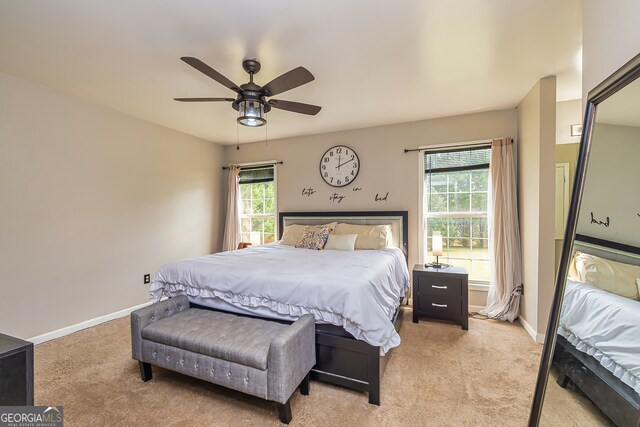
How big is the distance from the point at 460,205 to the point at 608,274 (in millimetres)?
2582

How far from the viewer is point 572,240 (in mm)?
1318

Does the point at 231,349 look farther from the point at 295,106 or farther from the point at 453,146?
the point at 453,146

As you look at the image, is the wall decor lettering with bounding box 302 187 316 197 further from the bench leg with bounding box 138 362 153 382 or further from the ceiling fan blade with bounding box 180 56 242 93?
the bench leg with bounding box 138 362 153 382

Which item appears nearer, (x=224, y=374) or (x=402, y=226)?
(x=224, y=374)

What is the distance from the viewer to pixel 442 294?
3078 mm

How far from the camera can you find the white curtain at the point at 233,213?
4.80 m

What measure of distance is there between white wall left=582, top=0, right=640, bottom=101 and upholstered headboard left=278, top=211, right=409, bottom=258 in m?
2.48

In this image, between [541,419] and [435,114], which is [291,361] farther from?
[435,114]

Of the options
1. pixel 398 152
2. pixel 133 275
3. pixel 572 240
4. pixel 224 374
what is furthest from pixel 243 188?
pixel 572 240

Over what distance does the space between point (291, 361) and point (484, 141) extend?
332 cm

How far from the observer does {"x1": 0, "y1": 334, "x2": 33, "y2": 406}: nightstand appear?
36.7 inches

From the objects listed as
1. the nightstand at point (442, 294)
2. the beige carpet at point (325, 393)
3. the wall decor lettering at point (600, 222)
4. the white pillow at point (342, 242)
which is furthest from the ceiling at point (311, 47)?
the beige carpet at point (325, 393)

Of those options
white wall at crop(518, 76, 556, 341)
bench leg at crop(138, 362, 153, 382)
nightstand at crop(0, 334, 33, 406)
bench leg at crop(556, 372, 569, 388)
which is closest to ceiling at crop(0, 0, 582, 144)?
white wall at crop(518, 76, 556, 341)

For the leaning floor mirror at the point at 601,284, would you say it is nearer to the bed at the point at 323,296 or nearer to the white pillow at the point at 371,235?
the bed at the point at 323,296
